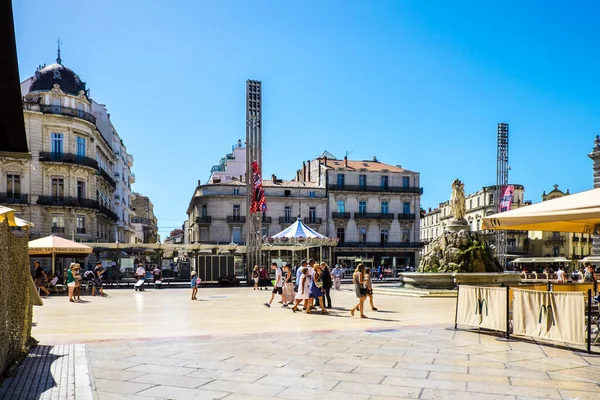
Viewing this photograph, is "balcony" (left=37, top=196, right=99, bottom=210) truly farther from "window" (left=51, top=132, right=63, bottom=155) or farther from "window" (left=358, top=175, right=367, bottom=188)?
"window" (left=358, top=175, right=367, bottom=188)

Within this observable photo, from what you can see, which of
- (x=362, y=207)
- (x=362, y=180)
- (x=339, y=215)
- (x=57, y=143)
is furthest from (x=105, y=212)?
(x=362, y=180)

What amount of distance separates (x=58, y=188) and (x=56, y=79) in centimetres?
922

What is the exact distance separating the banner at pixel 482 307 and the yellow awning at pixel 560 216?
1219 mm

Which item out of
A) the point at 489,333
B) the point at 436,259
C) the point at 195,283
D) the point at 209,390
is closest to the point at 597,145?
the point at 436,259

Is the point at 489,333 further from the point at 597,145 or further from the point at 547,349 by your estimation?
the point at 597,145

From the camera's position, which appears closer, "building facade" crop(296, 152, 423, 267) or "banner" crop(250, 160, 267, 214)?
"banner" crop(250, 160, 267, 214)

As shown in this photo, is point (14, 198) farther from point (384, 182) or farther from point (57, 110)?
point (384, 182)

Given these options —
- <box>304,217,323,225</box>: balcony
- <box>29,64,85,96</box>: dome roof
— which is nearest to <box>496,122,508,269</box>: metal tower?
<box>304,217,323,225</box>: balcony

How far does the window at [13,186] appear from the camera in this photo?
3881 cm

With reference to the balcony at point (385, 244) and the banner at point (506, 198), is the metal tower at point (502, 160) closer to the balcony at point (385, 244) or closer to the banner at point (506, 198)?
the banner at point (506, 198)

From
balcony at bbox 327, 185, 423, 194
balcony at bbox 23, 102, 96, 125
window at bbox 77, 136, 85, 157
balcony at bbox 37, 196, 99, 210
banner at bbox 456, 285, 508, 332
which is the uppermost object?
balcony at bbox 23, 102, 96, 125

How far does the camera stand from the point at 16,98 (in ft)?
19.2

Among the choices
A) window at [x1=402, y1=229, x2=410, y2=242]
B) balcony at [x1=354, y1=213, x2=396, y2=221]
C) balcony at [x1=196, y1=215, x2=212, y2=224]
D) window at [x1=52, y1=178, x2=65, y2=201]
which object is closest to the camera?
window at [x1=52, y1=178, x2=65, y2=201]

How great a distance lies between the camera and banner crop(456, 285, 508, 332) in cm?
958
